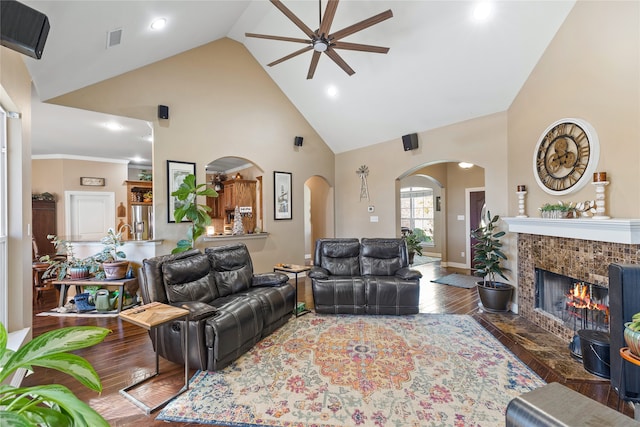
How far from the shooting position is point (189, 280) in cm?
313

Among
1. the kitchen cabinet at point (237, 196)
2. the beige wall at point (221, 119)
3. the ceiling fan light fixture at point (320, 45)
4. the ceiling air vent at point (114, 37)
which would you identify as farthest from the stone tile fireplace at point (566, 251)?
the ceiling air vent at point (114, 37)

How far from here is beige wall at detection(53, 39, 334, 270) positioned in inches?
174

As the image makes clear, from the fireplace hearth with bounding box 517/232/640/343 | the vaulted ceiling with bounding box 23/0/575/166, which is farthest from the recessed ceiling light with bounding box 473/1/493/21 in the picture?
the fireplace hearth with bounding box 517/232/640/343

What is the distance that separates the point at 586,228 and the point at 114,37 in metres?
5.18

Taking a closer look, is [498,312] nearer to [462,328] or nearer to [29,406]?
[462,328]

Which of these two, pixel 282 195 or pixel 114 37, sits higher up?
pixel 114 37

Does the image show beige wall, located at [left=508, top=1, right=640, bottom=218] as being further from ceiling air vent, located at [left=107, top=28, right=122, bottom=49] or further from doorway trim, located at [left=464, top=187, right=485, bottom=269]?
ceiling air vent, located at [left=107, top=28, right=122, bottom=49]

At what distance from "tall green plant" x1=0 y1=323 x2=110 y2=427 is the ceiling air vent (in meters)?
3.26

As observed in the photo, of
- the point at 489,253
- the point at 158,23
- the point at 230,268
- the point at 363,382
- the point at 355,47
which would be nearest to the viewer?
the point at 363,382

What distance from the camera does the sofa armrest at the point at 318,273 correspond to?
13.5 ft

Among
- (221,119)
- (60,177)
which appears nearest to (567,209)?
(221,119)

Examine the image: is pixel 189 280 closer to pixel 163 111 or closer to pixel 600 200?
pixel 163 111

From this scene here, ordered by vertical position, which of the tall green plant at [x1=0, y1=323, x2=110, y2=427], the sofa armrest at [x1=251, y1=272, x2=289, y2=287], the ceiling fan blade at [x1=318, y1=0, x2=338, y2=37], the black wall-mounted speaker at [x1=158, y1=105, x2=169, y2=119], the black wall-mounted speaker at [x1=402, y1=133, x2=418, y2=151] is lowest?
the sofa armrest at [x1=251, y1=272, x2=289, y2=287]

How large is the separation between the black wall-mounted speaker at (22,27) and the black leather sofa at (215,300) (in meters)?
1.83
